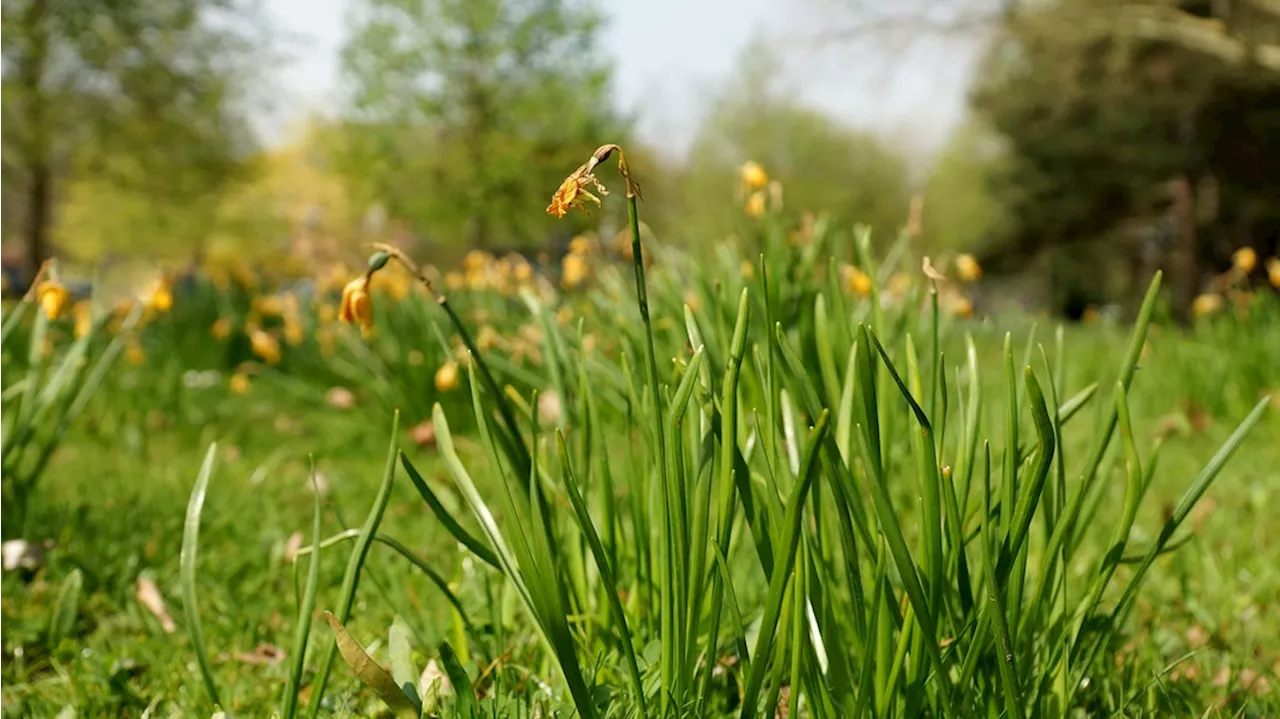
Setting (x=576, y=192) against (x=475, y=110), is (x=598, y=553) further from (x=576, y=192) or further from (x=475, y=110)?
(x=475, y=110)

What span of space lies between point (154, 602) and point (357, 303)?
88 cm

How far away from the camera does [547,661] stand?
3.99ft

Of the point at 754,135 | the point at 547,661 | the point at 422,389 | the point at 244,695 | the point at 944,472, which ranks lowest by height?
the point at 754,135

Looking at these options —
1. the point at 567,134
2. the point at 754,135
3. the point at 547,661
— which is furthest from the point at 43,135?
the point at 754,135

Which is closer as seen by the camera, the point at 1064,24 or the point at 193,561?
the point at 193,561

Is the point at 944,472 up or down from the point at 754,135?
up

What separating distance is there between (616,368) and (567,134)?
13.7 metres

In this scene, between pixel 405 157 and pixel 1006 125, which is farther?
pixel 1006 125

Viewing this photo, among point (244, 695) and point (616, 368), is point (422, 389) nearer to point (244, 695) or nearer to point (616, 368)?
point (616, 368)

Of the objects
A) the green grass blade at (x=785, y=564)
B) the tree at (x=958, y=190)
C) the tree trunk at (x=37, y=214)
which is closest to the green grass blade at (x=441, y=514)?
the green grass blade at (x=785, y=564)

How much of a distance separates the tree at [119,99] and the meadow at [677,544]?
41.4ft

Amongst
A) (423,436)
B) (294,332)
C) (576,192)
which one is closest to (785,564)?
(576,192)

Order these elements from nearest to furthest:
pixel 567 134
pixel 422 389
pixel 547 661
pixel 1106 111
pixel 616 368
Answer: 1. pixel 547 661
2. pixel 616 368
3. pixel 422 389
4. pixel 567 134
5. pixel 1106 111

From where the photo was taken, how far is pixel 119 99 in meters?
14.5
